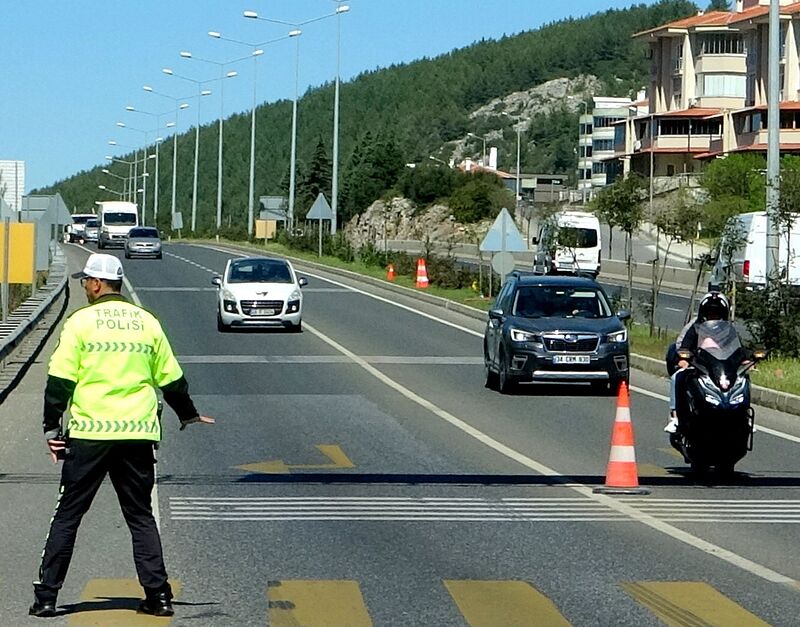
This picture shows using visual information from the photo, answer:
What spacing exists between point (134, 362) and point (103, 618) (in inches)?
47.9

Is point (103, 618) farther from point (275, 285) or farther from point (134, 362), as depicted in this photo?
point (275, 285)

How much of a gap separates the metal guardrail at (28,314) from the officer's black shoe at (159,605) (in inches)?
556

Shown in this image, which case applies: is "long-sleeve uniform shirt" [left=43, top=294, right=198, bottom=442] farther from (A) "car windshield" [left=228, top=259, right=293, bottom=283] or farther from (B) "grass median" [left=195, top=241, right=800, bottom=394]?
(A) "car windshield" [left=228, top=259, right=293, bottom=283]

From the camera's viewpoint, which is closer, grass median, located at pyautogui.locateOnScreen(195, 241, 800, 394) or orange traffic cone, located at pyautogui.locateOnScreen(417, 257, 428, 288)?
grass median, located at pyautogui.locateOnScreen(195, 241, 800, 394)

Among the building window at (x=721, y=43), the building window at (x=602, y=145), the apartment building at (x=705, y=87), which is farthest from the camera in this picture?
the building window at (x=602, y=145)

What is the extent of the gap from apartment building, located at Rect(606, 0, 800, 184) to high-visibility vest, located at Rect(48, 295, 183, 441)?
105537mm

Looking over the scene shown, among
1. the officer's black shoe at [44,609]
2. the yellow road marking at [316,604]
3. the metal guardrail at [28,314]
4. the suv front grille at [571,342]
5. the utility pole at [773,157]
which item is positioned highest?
the utility pole at [773,157]

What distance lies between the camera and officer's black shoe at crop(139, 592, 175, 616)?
828cm

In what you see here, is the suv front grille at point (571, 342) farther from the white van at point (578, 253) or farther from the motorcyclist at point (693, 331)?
the white van at point (578, 253)

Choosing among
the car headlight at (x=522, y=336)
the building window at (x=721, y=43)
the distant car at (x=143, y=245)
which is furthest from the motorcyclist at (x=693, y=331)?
the building window at (x=721, y=43)

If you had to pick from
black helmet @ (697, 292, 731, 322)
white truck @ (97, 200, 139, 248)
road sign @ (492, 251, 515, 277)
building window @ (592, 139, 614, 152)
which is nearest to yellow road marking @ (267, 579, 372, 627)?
black helmet @ (697, 292, 731, 322)

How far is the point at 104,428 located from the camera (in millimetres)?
8258

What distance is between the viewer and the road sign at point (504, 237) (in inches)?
1556

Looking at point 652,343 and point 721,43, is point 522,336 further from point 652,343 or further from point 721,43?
point 721,43
